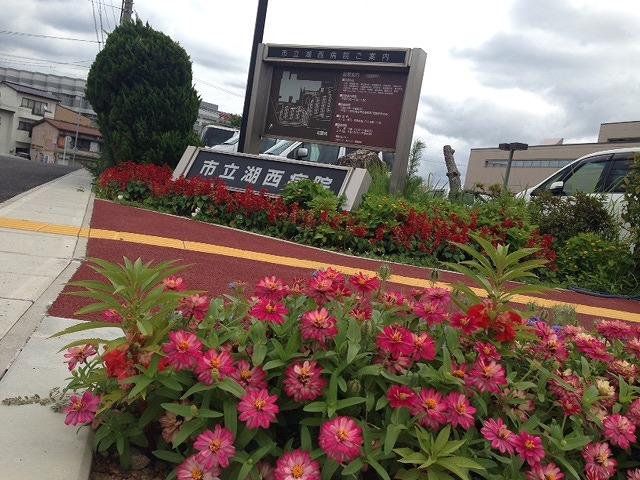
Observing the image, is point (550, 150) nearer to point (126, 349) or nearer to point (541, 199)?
point (541, 199)

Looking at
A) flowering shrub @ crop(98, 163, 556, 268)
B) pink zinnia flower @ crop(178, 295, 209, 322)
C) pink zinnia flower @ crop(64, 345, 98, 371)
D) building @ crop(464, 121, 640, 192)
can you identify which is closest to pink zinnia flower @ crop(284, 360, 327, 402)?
pink zinnia flower @ crop(178, 295, 209, 322)

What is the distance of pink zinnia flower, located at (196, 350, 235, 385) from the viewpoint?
1834 mm

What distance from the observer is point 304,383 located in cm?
189

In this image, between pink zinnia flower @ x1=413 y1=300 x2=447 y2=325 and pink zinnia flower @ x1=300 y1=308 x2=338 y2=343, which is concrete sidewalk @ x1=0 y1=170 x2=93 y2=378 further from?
pink zinnia flower @ x1=413 y1=300 x2=447 y2=325

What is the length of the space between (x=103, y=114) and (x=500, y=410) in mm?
12197

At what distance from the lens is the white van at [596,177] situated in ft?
32.5

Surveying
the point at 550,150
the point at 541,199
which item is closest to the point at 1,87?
the point at 550,150

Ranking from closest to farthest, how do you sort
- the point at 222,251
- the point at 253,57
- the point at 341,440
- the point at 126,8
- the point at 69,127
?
the point at 341,440
the point at 222,251
the point at 253,57
the point at 126,8
the point at 69,127

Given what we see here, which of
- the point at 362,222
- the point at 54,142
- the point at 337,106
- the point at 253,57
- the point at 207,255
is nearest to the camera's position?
the point at 207,255

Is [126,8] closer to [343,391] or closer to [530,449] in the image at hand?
[343,391]

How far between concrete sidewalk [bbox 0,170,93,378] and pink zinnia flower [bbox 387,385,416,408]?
1727mm

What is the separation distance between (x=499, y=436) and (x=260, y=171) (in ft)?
28.4

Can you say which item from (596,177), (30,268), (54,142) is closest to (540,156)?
(54,142)

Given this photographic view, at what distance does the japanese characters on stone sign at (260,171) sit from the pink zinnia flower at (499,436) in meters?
7.49
